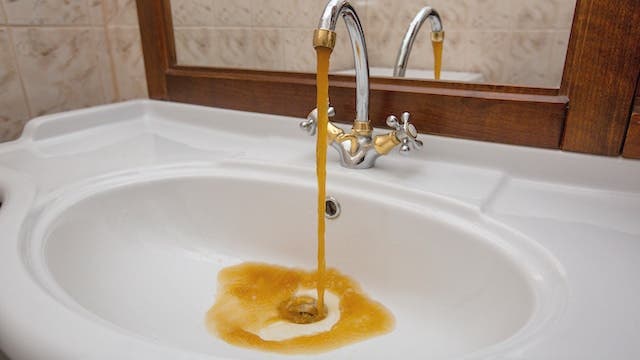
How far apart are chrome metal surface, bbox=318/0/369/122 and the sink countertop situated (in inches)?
4.1

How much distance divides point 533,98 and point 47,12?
3.09ft

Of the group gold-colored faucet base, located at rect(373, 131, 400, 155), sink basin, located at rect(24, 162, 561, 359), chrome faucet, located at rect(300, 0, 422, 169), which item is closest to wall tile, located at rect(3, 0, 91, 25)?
sink basin, located at rect(24, 162, 561, 359)

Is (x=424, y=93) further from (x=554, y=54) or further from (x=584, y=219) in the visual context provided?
(x=584, y=219)

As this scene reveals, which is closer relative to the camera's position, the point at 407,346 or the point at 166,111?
the point at 407,346

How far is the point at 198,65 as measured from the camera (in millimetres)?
922

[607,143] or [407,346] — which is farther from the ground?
[607,143]

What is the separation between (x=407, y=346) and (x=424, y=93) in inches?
14.7

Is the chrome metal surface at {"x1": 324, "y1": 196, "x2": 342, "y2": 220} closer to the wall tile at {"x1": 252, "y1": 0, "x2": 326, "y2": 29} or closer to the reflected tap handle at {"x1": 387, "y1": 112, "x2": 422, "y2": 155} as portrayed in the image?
the reflected tap handle at {"x1": 387, "y1": 112, "x2": 422, "y2": 155}

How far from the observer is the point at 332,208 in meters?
0.62

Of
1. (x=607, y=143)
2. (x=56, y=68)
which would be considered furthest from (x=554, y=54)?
(x=56, y=68)

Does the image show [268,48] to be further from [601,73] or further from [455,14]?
[601,73]

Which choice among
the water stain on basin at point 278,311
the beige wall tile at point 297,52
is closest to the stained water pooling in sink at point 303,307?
the water stain on basin at point 278,311

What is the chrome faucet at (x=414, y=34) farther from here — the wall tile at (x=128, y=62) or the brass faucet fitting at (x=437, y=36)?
the wall tile at (x=128, y=62)

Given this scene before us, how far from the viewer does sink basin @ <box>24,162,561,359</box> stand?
45cm
